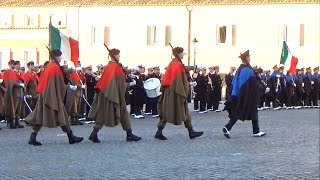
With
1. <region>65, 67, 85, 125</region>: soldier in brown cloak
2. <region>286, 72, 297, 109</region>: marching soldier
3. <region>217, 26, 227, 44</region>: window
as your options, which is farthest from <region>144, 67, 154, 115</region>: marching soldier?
<region>217, 26, 227, 44</region>: window

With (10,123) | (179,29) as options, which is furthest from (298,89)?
(179,29)

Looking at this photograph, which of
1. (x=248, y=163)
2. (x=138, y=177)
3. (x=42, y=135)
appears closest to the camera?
(x=138, y=177)

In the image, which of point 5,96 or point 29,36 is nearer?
point 5,96

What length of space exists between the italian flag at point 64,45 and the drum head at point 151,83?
9.20ft

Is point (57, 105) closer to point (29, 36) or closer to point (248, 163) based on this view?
point (248, 163)

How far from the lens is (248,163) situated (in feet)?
44.0

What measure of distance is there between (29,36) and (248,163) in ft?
163

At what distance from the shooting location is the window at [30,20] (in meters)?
61.8

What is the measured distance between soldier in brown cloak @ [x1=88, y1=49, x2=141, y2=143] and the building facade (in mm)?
38405

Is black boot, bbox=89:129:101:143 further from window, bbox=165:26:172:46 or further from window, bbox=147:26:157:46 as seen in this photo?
window, bbox=147:26:157:46

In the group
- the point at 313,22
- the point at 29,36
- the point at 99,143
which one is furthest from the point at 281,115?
the point at 29,36

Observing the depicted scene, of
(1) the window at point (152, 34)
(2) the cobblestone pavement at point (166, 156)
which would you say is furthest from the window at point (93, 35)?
(2) the cobblestone pavement at point (166, 156)

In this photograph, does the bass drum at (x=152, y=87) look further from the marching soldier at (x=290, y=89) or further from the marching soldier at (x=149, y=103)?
the marching soldier at (x=290, y=89)

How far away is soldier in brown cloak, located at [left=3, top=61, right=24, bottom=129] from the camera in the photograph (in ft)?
72.6
